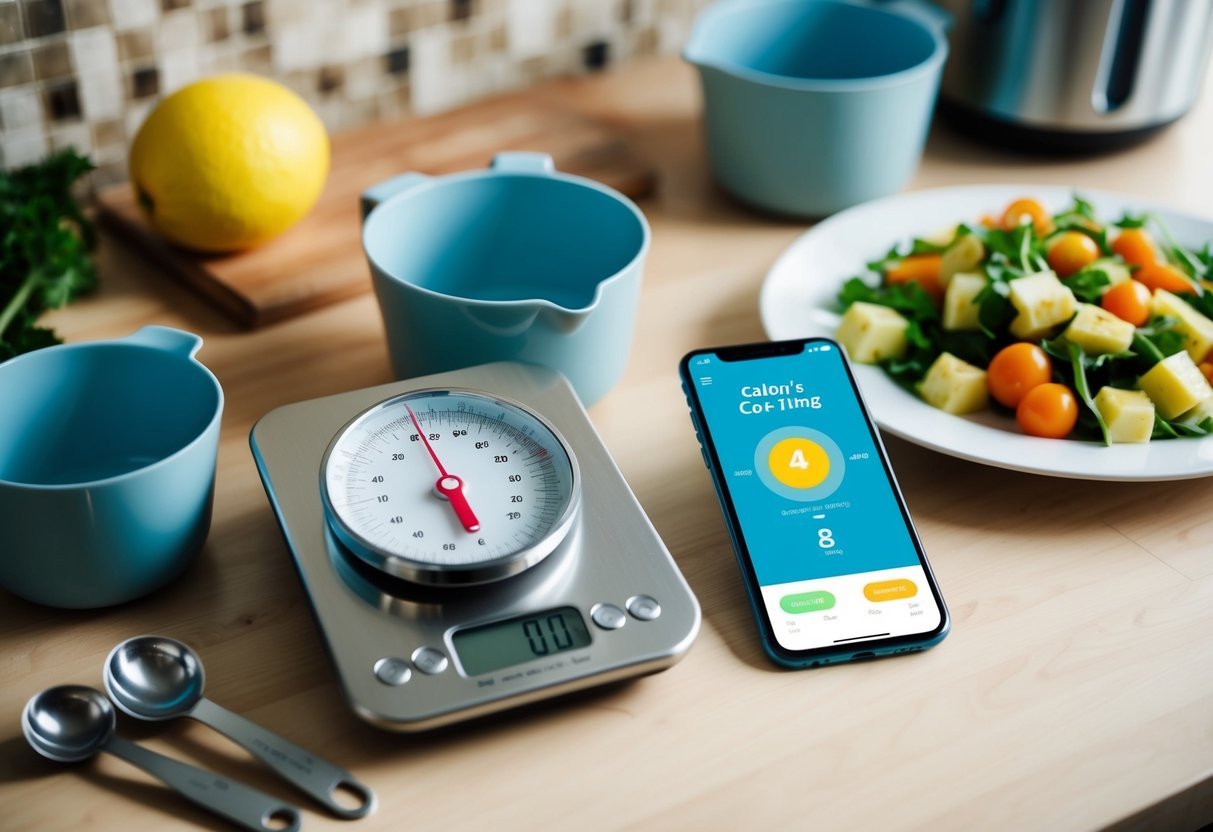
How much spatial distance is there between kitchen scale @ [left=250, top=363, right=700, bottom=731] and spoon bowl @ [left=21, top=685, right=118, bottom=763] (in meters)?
0.12

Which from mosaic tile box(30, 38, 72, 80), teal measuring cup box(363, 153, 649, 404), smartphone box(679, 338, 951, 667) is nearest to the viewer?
smartphone box(679, 338, 951, 667)

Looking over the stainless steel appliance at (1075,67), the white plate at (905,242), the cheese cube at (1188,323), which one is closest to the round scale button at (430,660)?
the white plate at (905,242)

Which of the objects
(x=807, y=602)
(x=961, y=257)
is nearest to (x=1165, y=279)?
(x=961, y=257)

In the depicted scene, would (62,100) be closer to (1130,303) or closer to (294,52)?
(294,52)

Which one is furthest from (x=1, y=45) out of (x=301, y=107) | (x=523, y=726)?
(x=523, y=726)

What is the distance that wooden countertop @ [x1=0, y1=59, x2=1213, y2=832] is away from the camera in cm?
63

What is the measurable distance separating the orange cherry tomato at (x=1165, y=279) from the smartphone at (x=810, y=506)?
274 millimetres

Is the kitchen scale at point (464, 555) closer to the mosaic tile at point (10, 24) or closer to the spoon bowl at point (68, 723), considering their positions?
the spoon bowl at point (68, 723)

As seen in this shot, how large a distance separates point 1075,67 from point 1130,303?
0.39 metres

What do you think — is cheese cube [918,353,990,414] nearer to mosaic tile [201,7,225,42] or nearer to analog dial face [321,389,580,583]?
analog dial face [321,389,580,583]

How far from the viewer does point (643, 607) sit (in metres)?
0.68

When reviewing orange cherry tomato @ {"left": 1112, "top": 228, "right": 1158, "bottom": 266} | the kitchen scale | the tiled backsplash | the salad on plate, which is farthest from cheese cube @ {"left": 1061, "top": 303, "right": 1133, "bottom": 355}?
the tiled backsplash

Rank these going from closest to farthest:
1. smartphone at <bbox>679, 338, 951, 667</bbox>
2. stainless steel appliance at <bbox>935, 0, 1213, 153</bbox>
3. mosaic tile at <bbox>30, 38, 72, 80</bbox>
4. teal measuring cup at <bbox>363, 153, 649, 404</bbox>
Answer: smartphone at <bbox>679, 338, 951, 667</bbox>
teal measuring cup at <bbox>363, 153, 649, 404</bbox>
mosaic tile at <bbox>30, 38, 72, 80</bbox>
stainless steel appliance at <bbox>935, 0, 1213, 153</bbox>

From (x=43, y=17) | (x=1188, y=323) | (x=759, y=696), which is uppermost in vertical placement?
(x=43, y=17)
